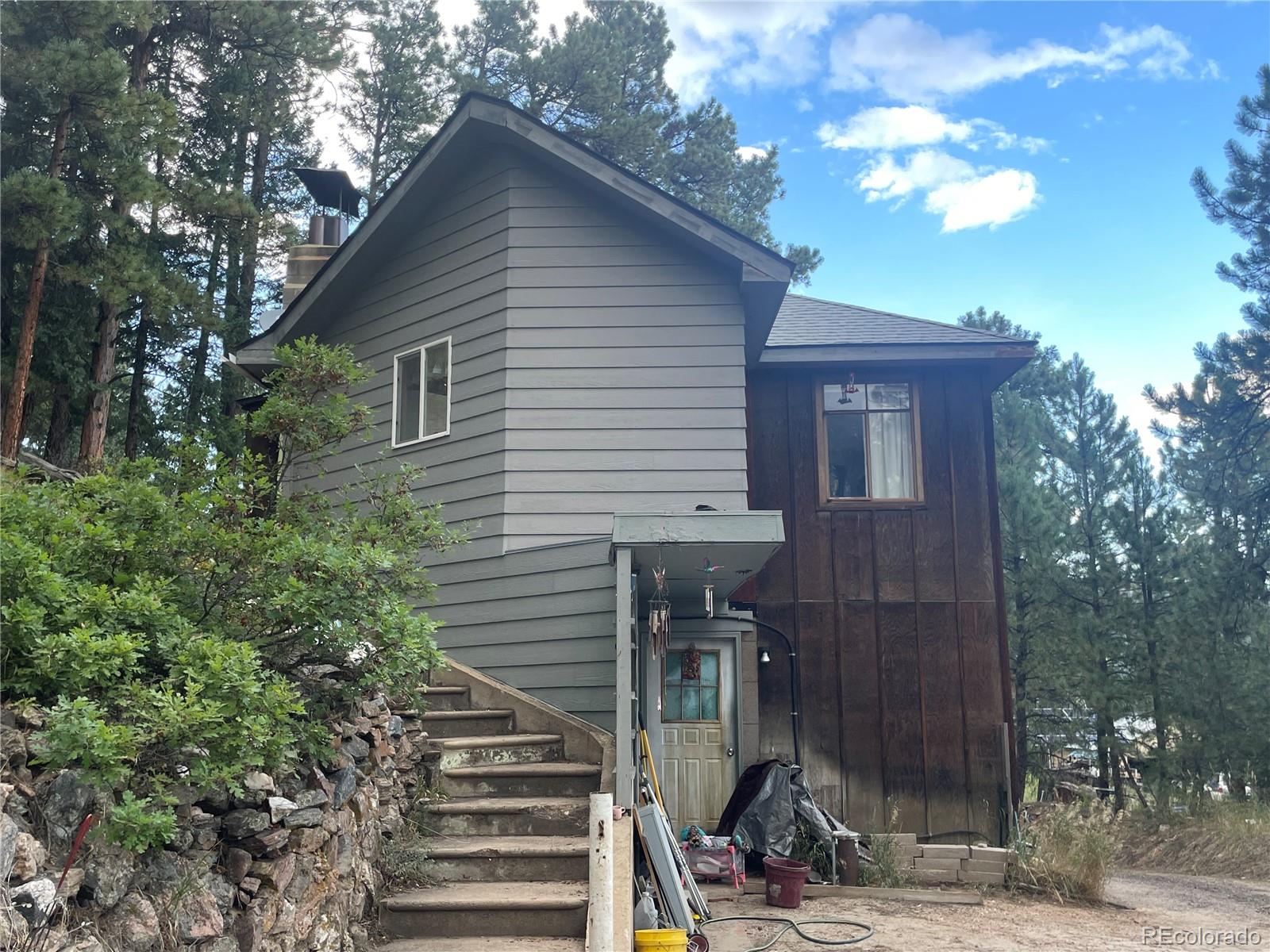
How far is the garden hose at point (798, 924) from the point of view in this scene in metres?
6.02

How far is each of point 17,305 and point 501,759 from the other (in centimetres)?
1261

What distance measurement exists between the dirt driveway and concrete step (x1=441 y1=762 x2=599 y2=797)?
1254 mm

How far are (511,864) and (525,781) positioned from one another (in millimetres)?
954

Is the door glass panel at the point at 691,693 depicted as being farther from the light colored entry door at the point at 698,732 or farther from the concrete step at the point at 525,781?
the concrete step at the point at 525,781

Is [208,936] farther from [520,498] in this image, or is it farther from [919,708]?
[919,708]

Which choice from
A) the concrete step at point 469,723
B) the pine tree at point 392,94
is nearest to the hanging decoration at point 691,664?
the concrete step at point 469,723

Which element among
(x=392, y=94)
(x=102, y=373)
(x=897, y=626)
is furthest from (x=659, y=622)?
Result: (x=392, y=94)

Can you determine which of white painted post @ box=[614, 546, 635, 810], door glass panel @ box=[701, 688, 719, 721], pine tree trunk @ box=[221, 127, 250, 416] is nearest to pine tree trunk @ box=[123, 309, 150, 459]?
pine tree trunk @ box=[221, 127, 250, 416]

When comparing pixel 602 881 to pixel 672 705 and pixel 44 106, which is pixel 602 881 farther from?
pixel 44 106

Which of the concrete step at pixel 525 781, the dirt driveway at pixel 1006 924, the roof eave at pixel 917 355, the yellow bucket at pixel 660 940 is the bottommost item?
the dirt driveway at pixel 1006 924

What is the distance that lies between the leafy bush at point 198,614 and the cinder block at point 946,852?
17.4 feet

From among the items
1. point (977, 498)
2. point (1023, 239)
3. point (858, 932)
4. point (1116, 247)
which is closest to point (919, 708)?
point (977, 498)

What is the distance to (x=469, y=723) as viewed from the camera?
6992 mm

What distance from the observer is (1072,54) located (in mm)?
10758
